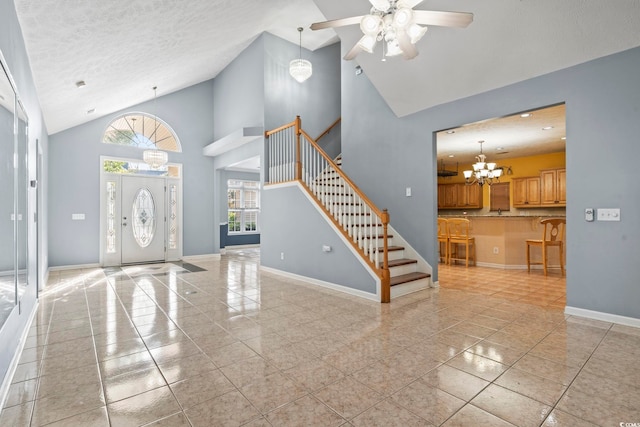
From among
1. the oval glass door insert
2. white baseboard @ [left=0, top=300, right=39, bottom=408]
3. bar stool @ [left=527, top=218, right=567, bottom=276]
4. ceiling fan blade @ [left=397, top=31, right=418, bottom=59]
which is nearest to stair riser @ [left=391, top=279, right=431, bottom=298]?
bar stool @ [left=527, top=218, right=567, bottom=276]

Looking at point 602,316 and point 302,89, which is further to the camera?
point 302,89

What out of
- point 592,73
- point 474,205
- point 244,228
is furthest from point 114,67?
point 474,205

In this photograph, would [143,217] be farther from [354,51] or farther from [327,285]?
[354,51]

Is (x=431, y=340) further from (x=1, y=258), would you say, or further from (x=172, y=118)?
(x=172, y=118)

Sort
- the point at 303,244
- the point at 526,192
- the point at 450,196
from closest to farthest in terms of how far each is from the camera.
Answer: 1. the point at 303,244
2. the point at 526,192
3. the point at 450,196

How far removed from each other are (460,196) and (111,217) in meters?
9.96

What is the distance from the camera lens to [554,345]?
279 centimetres

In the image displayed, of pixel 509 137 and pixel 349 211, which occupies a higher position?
pixel 509 137

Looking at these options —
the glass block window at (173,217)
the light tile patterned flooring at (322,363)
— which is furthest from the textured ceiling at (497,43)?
the glass block window at (173,217)

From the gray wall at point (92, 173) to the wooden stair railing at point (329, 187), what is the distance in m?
2.88

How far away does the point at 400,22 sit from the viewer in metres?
2.70

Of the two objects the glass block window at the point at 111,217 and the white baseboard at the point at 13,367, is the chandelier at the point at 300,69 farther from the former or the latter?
the white baseboard at the point at 13,367

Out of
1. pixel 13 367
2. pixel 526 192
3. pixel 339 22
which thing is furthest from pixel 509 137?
pixel 13 367

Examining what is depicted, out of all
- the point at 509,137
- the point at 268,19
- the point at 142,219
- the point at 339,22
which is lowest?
the point at 142,219
